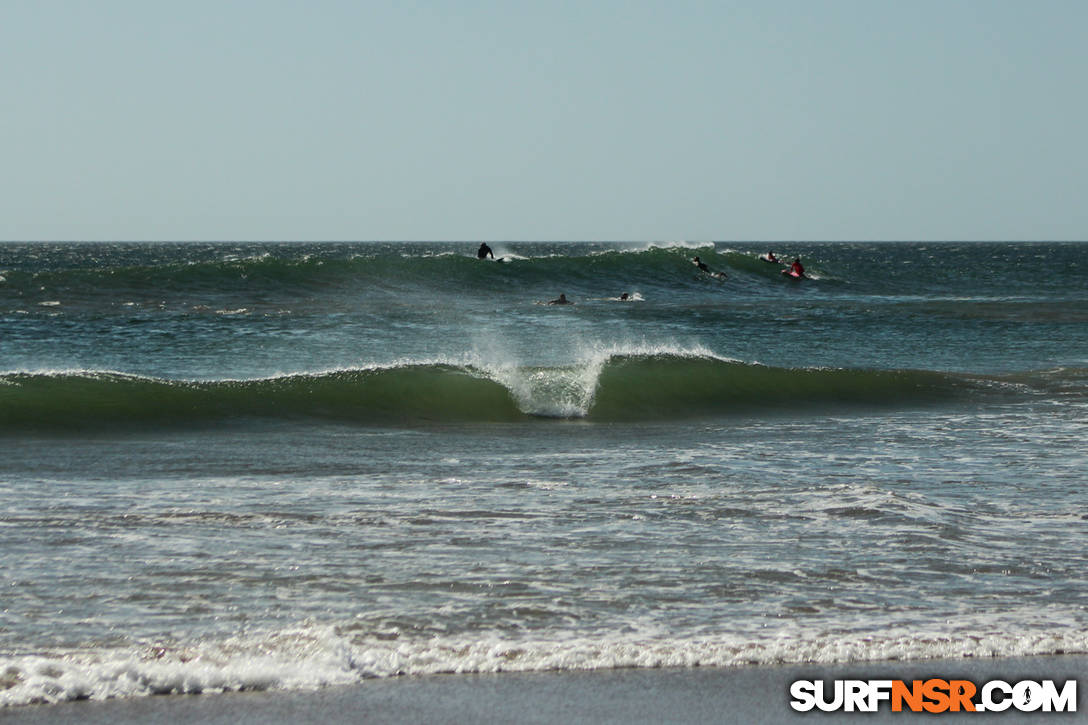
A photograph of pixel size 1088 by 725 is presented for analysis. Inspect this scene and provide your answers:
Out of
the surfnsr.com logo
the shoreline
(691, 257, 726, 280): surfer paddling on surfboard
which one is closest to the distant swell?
the shoreline

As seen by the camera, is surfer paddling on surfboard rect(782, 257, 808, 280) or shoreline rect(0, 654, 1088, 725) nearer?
shoreline rect(0, 654, 1088, 725)

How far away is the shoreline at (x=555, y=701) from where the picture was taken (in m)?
4.53

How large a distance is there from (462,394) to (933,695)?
10.7 metres

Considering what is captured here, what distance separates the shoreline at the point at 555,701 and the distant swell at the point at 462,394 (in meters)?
9.02

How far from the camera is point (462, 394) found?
49.9 feet

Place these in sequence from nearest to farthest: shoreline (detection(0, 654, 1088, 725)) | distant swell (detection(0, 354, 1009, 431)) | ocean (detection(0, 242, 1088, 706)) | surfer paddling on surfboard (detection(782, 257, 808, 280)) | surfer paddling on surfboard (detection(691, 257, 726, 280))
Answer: shoreline (detection(0, 654, 1088, 725)), ocean (detection(0, 242, 1088, 706)), distant swell (detection(0, 354, 1009, 431)), surfer paddling on surfboard (detection(691, 257, 726, 280)), surfer paddling on surfboard (detection(782, 257, 808, 280))

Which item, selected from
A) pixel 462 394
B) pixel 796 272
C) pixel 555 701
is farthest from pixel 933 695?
pixel 796 272

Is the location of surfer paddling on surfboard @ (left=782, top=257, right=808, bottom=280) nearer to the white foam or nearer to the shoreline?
the white foam

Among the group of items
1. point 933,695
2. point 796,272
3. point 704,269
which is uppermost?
point 704,269

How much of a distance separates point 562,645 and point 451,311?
26.8m

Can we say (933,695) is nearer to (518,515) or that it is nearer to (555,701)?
(555,701)

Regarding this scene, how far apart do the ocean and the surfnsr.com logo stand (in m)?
0.27

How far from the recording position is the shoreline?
14.9 feet

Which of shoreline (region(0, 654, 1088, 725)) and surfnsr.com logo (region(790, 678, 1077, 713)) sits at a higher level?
shoreline (region(0, 654, 1088, 725))
